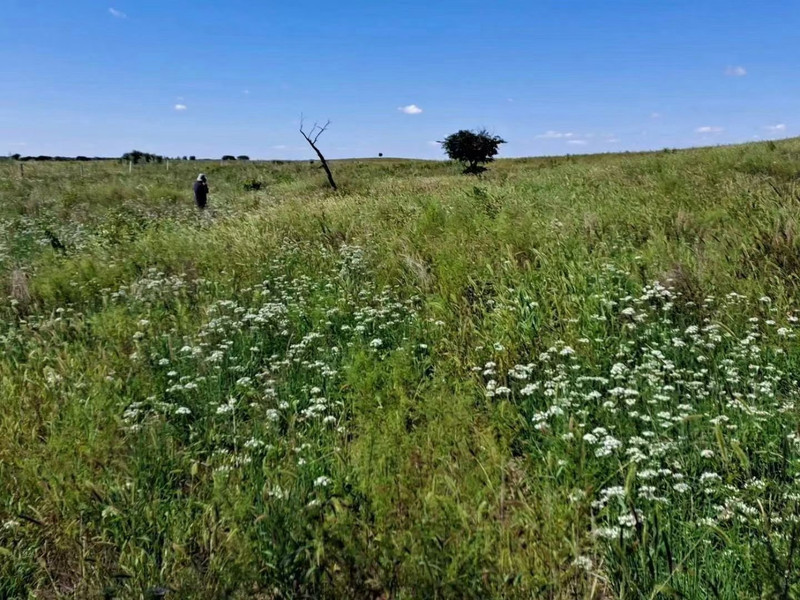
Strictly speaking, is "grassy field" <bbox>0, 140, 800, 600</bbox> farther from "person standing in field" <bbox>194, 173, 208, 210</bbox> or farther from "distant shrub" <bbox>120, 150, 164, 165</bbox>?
"distant shrub" <bbox>120, 150, 164, 165</bbox>

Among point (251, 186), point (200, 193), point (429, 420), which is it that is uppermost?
point (251, 186)

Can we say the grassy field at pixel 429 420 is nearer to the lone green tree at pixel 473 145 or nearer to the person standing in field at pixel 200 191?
the person standing in field at pixel 200 191

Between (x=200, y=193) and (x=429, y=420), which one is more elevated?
(x=200, y=193)

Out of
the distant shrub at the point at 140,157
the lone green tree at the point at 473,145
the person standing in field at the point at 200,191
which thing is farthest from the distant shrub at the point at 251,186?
the distant shrub at the point at 140,157

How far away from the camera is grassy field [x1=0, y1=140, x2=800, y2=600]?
2.19 m

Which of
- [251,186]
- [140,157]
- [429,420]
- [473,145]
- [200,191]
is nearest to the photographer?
[429,420]

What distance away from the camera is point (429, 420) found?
3.26m

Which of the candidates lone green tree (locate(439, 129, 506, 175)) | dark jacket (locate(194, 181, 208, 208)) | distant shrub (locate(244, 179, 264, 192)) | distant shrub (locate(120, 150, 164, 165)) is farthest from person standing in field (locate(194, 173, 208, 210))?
distant shrub (locate(120, 150, 164, 165))

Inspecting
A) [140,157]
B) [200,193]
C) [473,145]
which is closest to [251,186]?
[200,193]

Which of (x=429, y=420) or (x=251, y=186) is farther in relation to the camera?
(x=251, y=186)

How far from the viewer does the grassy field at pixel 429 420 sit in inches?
86.1

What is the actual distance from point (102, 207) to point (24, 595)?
16557mm

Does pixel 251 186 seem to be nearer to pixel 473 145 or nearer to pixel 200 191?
pixel 200 191

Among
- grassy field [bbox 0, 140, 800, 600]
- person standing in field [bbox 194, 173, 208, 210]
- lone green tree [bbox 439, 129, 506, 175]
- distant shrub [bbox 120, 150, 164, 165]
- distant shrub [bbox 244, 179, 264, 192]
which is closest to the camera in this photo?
grassy field [bbox 0, 140, 800, 600]
